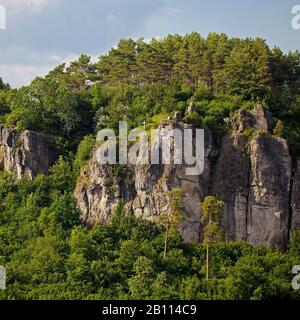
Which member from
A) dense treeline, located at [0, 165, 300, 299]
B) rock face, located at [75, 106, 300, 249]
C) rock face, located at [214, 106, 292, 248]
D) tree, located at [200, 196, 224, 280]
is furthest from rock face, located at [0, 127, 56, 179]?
tree, located at [200, 196, 224, 280]

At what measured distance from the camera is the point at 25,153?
5559 cm

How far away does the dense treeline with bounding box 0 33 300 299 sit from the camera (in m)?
46.2

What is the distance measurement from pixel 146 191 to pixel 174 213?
112 inches

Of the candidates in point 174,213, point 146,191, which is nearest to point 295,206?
point 174,213

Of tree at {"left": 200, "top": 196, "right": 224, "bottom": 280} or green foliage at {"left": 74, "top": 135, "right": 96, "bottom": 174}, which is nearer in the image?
tree at {"left": 200, "top": 196, "right": 224, "bottom": 280}

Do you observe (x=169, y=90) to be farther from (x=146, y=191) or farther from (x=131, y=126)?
(x=146, y=191)

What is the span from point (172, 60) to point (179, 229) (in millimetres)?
17676

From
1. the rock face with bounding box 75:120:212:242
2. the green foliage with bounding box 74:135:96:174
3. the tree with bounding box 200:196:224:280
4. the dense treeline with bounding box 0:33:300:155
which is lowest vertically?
the tree with bounding box 200:196:224:280

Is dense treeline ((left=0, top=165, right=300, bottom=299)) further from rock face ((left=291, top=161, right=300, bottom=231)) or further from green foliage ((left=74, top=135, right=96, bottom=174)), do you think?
green foliage ((left=74, top=135, right=96, bottom=174))

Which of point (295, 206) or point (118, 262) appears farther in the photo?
point (295, 206)

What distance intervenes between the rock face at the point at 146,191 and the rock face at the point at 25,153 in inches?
165

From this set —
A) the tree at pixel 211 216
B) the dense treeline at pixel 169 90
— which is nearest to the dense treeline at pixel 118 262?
the tree at pixel 211 216

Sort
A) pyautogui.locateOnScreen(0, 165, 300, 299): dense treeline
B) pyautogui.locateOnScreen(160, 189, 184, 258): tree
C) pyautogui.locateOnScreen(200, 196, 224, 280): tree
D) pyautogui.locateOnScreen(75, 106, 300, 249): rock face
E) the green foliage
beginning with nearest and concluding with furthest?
pyautogui.locateOnScreen(0, 165, 300, 299): dense treeline < pyautogui.locateOnScreen(200, 196, 224, 280): tree < pyautogui.locateOnScreen(160, 189, 184, 258): tree < pyautogui.locateOnScreen(75, 106, 300, 249): rock face < the green foliage

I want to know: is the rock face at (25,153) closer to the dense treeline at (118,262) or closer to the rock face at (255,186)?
the dense treeline at (118,262)
